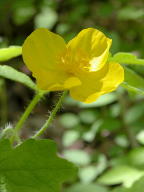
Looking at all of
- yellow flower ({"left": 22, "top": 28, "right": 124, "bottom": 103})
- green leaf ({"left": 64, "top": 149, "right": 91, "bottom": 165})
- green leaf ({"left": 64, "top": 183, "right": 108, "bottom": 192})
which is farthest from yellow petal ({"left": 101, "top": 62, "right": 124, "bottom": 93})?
green leaf ({"left": 64, "top": 149, "right": 91, "bottom": 165})

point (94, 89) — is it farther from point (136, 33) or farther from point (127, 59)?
point (136, 33)

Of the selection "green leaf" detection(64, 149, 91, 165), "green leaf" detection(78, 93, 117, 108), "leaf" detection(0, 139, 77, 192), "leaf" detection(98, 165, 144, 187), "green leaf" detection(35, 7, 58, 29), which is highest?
"green leaf" detection(35, 7, 58, 29)

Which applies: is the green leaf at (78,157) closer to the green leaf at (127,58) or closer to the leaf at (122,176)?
the leaf at (122,176)

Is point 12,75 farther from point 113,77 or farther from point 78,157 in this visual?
point 78,157

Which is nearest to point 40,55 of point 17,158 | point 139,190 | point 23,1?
point 17,158

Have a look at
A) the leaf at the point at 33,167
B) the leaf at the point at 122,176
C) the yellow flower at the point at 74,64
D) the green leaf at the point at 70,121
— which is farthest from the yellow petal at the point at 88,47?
the green leaf at the point at 70,121

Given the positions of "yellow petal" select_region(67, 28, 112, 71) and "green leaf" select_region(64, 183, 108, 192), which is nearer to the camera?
"yellow petal" select_region(67, 28, 112, 71)

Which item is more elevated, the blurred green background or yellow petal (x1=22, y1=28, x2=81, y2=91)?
the blurred green background

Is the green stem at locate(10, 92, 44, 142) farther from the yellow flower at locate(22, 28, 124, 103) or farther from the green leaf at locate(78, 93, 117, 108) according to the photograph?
the green leaf at locate(78, 93, 117, 108)
